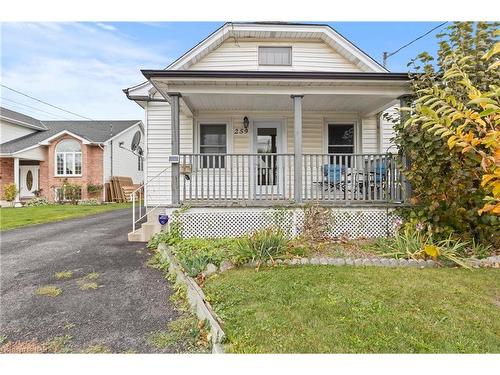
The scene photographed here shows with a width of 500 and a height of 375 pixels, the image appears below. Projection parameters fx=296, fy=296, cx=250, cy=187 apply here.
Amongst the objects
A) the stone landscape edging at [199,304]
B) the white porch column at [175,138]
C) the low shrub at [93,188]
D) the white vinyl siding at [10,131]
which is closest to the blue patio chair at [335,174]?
the white porch column at [175,138]

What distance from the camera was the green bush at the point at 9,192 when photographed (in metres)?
17.4

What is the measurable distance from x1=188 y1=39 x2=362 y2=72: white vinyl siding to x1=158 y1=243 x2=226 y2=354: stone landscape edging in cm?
645

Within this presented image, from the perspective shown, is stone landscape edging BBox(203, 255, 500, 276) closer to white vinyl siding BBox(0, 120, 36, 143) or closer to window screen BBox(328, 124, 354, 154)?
window screen BBox(328, 124, 354, 154)

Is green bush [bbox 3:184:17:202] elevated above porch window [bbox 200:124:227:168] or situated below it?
below

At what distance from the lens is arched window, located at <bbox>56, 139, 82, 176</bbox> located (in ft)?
63.1

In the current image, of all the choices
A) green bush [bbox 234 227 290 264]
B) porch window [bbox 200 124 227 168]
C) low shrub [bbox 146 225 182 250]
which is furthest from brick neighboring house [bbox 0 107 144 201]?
green bush [bbox 234 227 290 264]

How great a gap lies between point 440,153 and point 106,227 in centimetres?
950

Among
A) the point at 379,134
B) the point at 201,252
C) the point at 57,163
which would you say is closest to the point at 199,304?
the point at 201,252

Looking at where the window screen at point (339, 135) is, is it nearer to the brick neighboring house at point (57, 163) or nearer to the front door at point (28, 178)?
the brick neighboring house at point (57, 163)

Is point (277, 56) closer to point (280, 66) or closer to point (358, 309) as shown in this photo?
point (280, 66)

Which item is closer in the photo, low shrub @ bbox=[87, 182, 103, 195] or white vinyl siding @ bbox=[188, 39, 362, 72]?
white vinyl siding @ bbox=[188, 39, 362, 72]

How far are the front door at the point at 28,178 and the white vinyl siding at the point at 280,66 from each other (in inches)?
651

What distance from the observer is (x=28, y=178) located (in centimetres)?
1950
